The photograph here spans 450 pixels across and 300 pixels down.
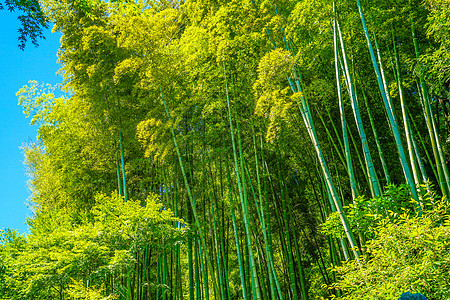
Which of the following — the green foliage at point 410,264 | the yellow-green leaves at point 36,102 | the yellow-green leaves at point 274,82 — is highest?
the yellow-green leaves at point 36,102

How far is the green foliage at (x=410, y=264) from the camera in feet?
7.72

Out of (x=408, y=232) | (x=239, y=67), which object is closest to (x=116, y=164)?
(x=239, y=67)

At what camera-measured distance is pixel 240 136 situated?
585cm

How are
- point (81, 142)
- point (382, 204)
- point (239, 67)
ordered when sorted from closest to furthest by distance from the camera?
point (382, 204), point (239, 67), point (81, 142)

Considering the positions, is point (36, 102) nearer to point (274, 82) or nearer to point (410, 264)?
point (274, 82)

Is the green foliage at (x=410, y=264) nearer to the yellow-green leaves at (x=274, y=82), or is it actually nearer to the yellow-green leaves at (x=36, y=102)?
the yellow-green leaves at (x=274, y=82)

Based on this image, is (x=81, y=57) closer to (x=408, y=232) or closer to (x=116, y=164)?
(x=116, y=164)

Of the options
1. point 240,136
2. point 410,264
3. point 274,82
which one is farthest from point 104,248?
point 410,264

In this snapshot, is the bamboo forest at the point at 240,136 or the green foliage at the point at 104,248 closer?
the bamboo forest at the point at 240,136

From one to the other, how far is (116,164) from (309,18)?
5.04m

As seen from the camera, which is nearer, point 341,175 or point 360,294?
point 360,294

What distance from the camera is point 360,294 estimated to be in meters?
2.71

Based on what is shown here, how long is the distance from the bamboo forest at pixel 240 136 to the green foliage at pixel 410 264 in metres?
0.01

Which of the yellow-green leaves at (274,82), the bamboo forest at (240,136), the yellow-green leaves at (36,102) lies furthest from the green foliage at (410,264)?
the yellow-green leaves at (36,102)
